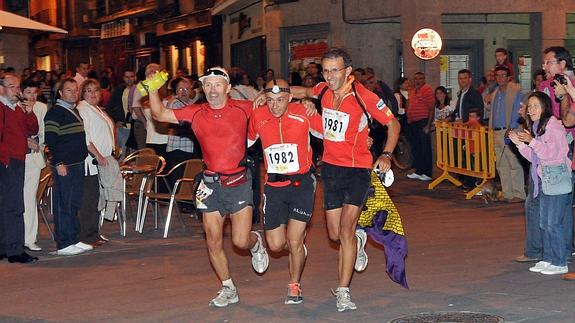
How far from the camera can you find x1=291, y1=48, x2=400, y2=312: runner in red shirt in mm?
8875

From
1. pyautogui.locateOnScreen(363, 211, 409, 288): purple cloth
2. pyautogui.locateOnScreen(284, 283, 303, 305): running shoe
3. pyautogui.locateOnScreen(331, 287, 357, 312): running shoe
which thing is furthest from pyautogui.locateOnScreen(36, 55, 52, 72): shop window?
pyautogui.locateOnScreen(331, 287, 357, 312): running shoe

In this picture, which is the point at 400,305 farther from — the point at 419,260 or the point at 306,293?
the point at 419,260

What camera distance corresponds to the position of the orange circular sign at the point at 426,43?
2319 cm

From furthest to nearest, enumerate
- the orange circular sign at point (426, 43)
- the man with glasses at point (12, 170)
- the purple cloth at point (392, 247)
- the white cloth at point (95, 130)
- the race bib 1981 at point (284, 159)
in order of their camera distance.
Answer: the orange circular sign at point (426, 43), the white cloth at point (95, 130), the man with glasses at point (12, 170), the purple cloth at point (392, 247), the race bib 1981 at point (284, 159)

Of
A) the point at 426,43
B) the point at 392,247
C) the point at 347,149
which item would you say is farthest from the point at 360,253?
the point at 426,43

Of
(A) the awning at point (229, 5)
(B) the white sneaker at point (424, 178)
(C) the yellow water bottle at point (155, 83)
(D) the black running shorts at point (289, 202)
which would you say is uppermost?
(A) the awning at point (229, 5)

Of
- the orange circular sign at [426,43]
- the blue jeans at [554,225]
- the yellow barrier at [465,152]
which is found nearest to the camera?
the blue jeans at [554,225]

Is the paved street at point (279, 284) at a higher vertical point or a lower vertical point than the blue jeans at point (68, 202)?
lower

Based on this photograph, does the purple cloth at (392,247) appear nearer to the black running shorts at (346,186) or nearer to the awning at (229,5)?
the black running shorts at (346,186)

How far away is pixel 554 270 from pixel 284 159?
2864mm

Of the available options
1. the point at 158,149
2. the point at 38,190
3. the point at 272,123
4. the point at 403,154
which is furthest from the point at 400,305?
the point at 403,154

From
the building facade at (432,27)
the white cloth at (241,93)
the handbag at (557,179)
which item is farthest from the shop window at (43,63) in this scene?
the handbag at (557,179)

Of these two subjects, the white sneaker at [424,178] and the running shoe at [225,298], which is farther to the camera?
the white sneaker at [424,178]

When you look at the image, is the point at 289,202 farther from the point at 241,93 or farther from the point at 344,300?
the point at 241,93
